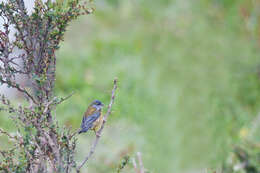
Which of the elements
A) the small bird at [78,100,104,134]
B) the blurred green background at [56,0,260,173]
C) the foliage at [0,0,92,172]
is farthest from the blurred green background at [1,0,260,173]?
the foliage at [0,0,92,172]

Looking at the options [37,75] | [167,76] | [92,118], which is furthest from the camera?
[167,76]

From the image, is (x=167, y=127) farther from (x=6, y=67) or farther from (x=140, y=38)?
(x=6, y=67)

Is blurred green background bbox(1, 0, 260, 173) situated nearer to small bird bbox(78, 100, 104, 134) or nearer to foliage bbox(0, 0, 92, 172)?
small bird bbox(78, 100, 104, 134)

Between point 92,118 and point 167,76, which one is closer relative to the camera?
point 92,118

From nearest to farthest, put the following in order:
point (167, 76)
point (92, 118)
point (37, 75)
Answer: point (37, 75)
point (92, 118)
point (167, 76)

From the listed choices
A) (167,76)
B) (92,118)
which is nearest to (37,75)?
(92,118)

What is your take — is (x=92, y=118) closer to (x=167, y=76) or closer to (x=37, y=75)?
(x=37, y=75)

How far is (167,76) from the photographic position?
8.76 meters

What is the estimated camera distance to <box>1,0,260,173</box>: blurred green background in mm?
7000

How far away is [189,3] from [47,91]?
8346 mm

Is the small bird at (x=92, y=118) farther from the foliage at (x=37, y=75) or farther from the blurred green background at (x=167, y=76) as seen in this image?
the blurred green background at (x=167, y=76)

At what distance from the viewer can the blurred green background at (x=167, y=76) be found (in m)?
7.00

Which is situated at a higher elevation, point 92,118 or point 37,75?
point 92,118

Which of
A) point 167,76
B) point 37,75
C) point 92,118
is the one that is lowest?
point 37,75
